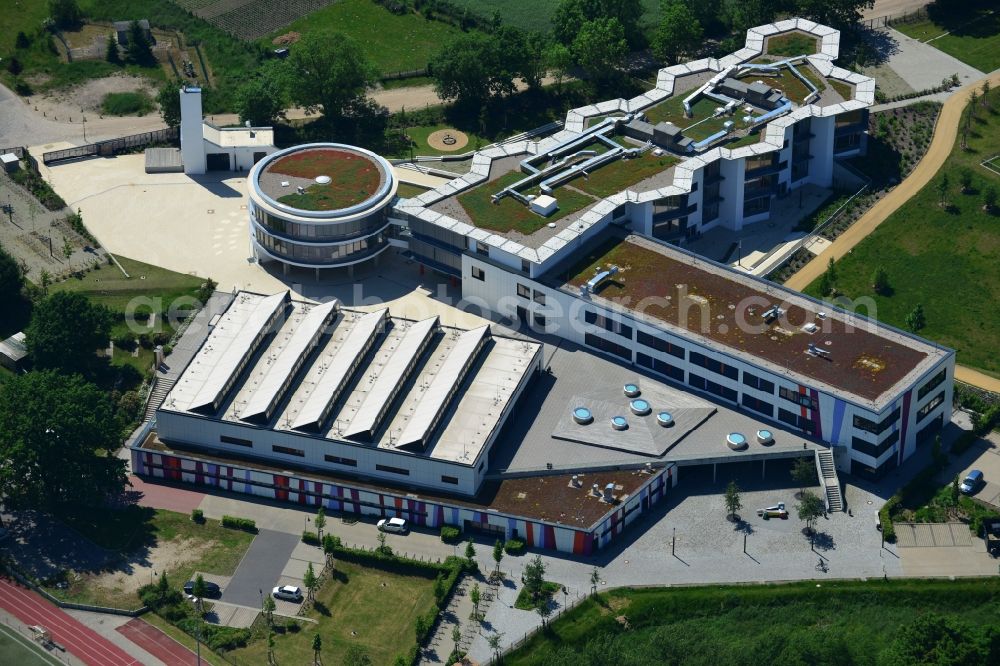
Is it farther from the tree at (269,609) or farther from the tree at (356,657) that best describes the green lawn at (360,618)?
the tree at (269,609)

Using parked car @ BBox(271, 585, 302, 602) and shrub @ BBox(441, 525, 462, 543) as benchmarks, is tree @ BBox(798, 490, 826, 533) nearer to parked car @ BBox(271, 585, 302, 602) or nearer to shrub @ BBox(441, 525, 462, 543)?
shrub @ BBox(441, 525, 462, 543)

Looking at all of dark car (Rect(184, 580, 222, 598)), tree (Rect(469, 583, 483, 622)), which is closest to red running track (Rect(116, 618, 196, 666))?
dark car (Rect(184, 580, 222, 598))

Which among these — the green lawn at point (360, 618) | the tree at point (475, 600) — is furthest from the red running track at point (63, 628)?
the tree at point (475, 600)

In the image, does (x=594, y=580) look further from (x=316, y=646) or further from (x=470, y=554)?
(x=316, y=646)

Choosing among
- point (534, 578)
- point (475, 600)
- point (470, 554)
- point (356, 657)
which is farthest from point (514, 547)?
point (356, 657)

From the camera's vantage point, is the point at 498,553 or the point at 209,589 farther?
the point at 498,553

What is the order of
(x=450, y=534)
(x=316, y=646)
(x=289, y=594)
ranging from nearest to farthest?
(x=316, y=646)
(x=289, y=594)
(x=450, y=534)

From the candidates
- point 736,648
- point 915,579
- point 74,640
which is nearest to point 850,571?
point 915,579

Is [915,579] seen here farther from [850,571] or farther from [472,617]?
[472,617]
